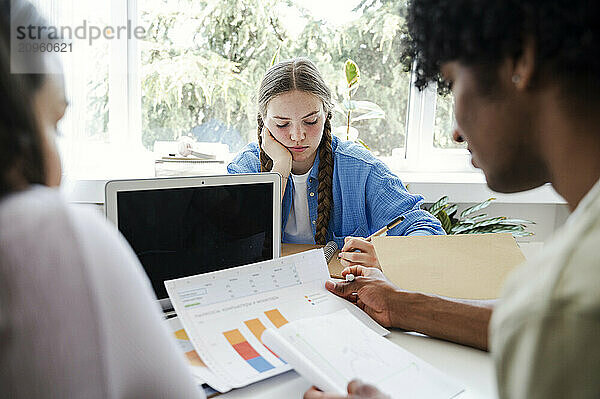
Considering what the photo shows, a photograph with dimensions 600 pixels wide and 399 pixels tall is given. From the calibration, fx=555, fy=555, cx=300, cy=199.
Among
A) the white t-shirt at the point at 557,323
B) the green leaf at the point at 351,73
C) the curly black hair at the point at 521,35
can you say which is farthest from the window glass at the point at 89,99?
the white t-shirt at the point at 557,323

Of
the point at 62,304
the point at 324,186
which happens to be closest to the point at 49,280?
the point at 62,304

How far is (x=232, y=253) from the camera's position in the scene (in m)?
1.15

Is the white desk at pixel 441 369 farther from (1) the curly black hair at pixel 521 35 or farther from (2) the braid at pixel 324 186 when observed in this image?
(2) the braid at pixel 324 186

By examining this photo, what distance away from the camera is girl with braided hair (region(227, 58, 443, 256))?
1.64 metres

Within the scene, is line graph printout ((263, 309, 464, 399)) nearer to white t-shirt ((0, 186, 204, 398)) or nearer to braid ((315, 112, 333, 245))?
white t-shirt ((0, 186, 204, 398))

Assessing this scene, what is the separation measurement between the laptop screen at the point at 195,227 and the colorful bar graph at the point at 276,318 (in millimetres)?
200

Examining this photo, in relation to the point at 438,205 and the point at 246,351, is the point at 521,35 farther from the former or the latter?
the point at 438,205

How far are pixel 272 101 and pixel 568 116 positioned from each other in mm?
1215

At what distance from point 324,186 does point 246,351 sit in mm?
840

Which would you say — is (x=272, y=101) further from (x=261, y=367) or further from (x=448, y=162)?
(x=448, y=162)

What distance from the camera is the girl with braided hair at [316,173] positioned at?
164 cm

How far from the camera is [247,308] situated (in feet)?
3.16

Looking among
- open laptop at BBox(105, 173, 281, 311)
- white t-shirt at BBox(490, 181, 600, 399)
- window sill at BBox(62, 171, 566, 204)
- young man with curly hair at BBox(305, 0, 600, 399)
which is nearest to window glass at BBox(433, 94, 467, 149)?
window sill at BBox(62, 171, 566, 204)

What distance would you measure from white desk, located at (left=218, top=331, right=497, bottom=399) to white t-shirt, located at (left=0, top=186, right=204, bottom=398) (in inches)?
17.0
